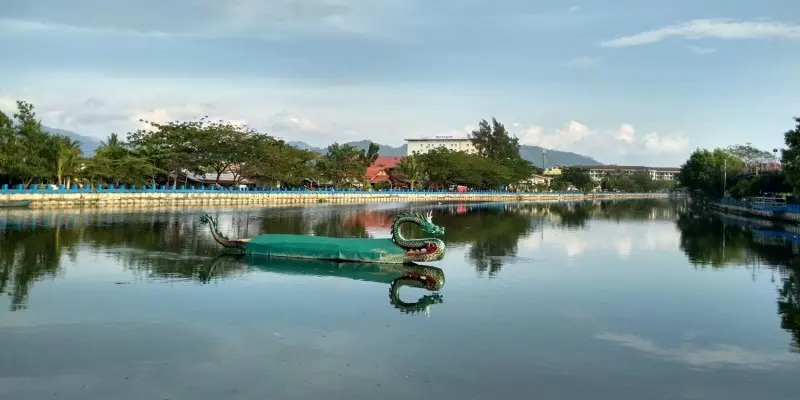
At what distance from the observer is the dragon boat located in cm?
1889

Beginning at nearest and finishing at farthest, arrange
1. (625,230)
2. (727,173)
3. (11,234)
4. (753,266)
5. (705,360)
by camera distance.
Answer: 1. (705,360)
2. (753,266)
3. (11,234)
4. (625,230)
5. (727,173)

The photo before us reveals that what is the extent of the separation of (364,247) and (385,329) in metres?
7.69

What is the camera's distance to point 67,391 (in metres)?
8.21

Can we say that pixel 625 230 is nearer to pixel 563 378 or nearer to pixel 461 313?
pixel 461 313

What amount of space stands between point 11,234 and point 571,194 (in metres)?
115

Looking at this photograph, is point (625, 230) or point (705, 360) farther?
point (625, 230)

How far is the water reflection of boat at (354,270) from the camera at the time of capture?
16406 millimetres

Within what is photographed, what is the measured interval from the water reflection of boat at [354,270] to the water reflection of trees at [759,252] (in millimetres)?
7629

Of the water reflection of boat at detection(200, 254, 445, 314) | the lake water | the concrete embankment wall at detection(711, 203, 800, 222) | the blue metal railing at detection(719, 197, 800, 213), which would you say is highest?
the blue metal railing at detection(719, 197, 800, 213)

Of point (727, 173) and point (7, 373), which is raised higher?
point (727, 173)

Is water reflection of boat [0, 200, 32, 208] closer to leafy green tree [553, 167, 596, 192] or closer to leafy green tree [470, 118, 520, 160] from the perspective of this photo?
leafy green tree [470, 118, 520, 160]

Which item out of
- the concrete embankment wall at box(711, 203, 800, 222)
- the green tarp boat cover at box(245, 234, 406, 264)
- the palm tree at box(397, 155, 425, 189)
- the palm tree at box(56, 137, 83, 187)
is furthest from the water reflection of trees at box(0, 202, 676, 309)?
the palm tree at box(397, 155, 425, 189)

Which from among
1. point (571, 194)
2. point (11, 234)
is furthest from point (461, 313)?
point (571, 194)

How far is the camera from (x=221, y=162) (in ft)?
222
